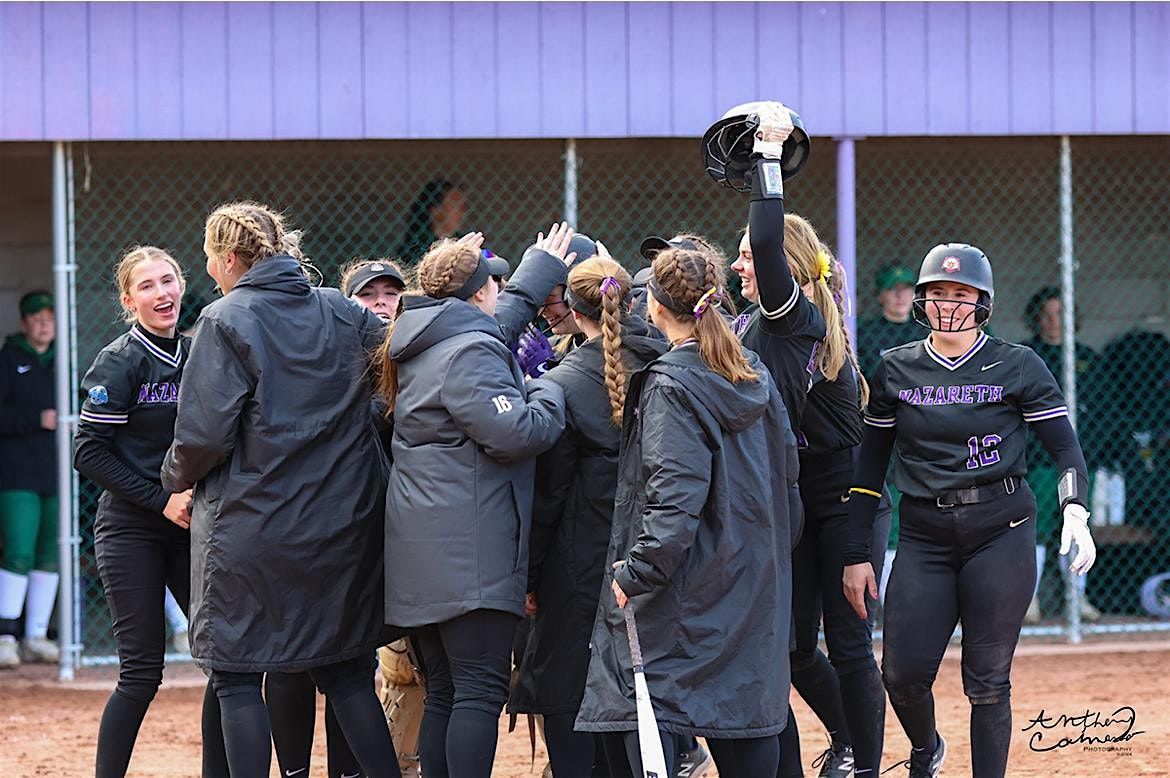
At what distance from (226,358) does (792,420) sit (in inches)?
64.0

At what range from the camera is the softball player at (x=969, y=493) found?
14.5ft

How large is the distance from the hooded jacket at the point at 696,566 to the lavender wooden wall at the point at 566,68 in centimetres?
425

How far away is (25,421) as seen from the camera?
330 inches

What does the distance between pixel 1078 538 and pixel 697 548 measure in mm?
1161

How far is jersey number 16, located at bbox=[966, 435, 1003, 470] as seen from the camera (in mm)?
4445

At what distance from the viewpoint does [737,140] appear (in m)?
4.36

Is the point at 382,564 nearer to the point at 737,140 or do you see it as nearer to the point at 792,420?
the point at 792,420

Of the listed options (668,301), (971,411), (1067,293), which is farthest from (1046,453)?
(668,301)

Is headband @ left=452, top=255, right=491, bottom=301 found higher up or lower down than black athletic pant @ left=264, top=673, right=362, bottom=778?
higher up

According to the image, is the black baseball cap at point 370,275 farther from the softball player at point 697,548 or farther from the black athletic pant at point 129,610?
the softball player at point 697,548

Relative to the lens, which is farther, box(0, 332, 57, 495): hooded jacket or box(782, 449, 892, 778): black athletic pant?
box(0, 332, 57, 495): hooded jacket

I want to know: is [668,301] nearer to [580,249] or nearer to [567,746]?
[580,249]

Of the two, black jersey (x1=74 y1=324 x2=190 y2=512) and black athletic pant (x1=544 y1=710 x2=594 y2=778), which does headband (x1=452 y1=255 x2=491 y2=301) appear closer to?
black jersey (x1=74 y1=324 x2=190 y2=512)

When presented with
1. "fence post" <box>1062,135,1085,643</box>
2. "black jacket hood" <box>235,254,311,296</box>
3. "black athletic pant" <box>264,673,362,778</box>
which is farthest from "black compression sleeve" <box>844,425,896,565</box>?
"fence post" <box>1062,135,1085,643</box>
